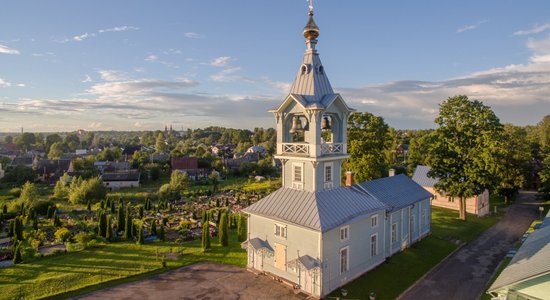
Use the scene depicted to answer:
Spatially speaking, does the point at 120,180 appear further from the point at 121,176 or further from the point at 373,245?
the point at 373,245

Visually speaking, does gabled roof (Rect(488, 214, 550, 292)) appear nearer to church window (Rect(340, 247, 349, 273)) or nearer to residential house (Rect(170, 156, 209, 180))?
church window (Rect(340, 247, 349, 273))

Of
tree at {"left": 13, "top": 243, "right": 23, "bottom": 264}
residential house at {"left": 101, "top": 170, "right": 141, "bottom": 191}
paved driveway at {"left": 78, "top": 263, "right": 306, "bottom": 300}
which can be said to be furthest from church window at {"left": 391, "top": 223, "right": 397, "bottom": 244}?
residential house at {"left": 101, "top": 170, "right": 141, "bottom": 191}

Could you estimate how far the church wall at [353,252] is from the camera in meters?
17.3

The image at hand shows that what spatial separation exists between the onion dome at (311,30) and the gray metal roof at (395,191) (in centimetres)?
1121

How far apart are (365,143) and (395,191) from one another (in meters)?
11.1

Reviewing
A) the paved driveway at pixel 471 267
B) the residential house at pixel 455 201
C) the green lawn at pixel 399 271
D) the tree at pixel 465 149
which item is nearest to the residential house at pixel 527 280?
the paved driveway at pixel 471 267

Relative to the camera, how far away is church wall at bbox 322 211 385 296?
17253mm

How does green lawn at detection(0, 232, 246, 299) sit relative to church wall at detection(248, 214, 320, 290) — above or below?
below

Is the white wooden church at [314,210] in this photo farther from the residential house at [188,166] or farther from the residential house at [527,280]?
the residential house at [188,166]

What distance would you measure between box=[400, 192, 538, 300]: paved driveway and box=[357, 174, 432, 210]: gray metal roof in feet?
16.3

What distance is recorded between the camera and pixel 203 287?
18797 millimetres

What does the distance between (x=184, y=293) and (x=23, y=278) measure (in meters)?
12.1

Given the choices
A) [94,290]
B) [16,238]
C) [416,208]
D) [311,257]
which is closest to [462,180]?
[416,208]

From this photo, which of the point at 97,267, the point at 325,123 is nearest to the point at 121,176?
the point at 97,267
